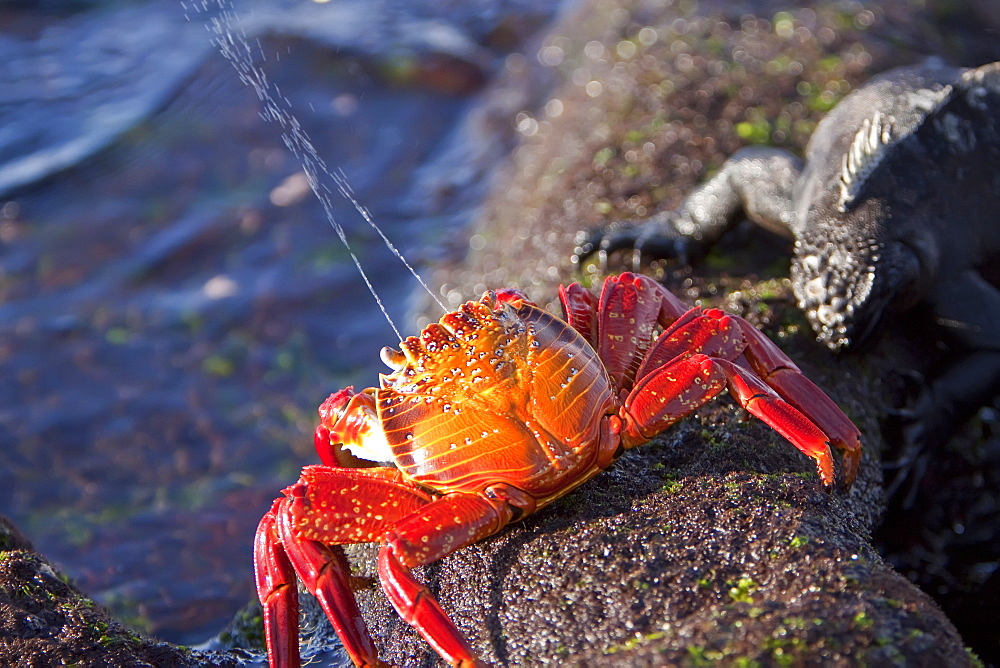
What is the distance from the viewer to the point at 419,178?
8.91 meters

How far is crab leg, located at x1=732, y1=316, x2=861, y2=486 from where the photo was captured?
3.60 meters

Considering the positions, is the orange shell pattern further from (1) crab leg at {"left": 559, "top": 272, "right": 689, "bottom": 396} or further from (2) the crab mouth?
(2) the crab mouth

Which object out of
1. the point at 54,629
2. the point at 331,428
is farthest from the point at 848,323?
the point at 54,629

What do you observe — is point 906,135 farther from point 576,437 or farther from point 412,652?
point 412,652

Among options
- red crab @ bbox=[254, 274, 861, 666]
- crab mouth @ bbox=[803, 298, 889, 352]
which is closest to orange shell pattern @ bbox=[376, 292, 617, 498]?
red crab @ bbox=[254, 274, 861, 666]

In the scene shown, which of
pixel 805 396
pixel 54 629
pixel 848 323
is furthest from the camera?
pixel 848 323

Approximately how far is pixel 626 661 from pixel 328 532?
1296 mm

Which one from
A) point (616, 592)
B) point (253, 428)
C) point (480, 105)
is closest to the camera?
point (616, 592)

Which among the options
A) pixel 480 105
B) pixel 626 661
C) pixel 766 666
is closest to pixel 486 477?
pixel 626 661

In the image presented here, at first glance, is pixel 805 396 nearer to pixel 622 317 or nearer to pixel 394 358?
pixel 622 317

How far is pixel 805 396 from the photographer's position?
12.0 feet

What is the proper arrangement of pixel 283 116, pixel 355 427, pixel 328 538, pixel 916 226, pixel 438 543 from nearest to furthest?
1. pixel 438 543
2. pixel 328 538
3. pixel 355 427
4. pixel 916 226
5. pixel 283 116

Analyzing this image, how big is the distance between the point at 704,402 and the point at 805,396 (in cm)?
47

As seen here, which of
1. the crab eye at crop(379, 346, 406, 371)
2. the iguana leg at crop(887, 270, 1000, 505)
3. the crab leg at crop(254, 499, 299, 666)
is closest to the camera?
the crab leg at crop(254, 499, 299, 666)
